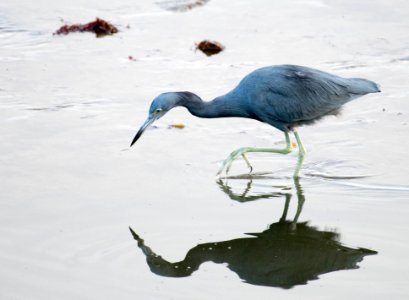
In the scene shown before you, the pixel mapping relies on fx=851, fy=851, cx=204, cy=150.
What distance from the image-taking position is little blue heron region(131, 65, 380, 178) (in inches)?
316

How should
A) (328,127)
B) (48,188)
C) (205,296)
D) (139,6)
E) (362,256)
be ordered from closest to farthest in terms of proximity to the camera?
(205,296) < (362,256) < (48,188) < (328,127) < (139,6)

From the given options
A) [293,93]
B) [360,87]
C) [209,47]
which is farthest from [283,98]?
[209,47]

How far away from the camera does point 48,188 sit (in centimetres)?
725

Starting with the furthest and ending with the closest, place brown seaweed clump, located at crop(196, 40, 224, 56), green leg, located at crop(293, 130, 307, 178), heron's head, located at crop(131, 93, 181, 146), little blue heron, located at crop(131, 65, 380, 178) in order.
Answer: brown seaweed clump, located at crop(196, 40, 224, 56), little blue heron, located at crop(131, 65, 380, 178), green leg, located at crop(293, 130, 307, 178), heron's head, located at crop(131, 93, 181, 146)

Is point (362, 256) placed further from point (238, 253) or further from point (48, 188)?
point (48, 188)

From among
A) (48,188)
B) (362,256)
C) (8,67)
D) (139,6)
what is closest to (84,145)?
(48,188)

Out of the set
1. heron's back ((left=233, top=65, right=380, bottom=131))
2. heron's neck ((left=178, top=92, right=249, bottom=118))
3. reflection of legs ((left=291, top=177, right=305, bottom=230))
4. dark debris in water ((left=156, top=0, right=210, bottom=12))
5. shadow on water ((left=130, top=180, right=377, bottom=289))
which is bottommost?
reflection of legs ((left=291, top=177, right=305, bottom=230))

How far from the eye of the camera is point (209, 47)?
35.7ft

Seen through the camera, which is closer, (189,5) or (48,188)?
(48,188)

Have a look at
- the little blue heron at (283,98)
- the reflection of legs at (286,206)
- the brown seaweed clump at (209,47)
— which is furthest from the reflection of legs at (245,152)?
the brown seaweed clump at (209,47)

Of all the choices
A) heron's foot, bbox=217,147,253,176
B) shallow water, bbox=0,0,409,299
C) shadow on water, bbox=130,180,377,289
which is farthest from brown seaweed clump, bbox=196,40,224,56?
shadow on water, bbox=130,180,377,289

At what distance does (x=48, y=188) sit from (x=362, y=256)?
108 inches

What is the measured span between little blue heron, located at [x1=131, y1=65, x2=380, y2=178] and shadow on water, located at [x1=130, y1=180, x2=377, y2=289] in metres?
1.34

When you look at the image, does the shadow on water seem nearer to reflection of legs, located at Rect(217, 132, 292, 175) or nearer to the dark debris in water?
reflection of legs, located at Rect(217, 132, 292, 175)
